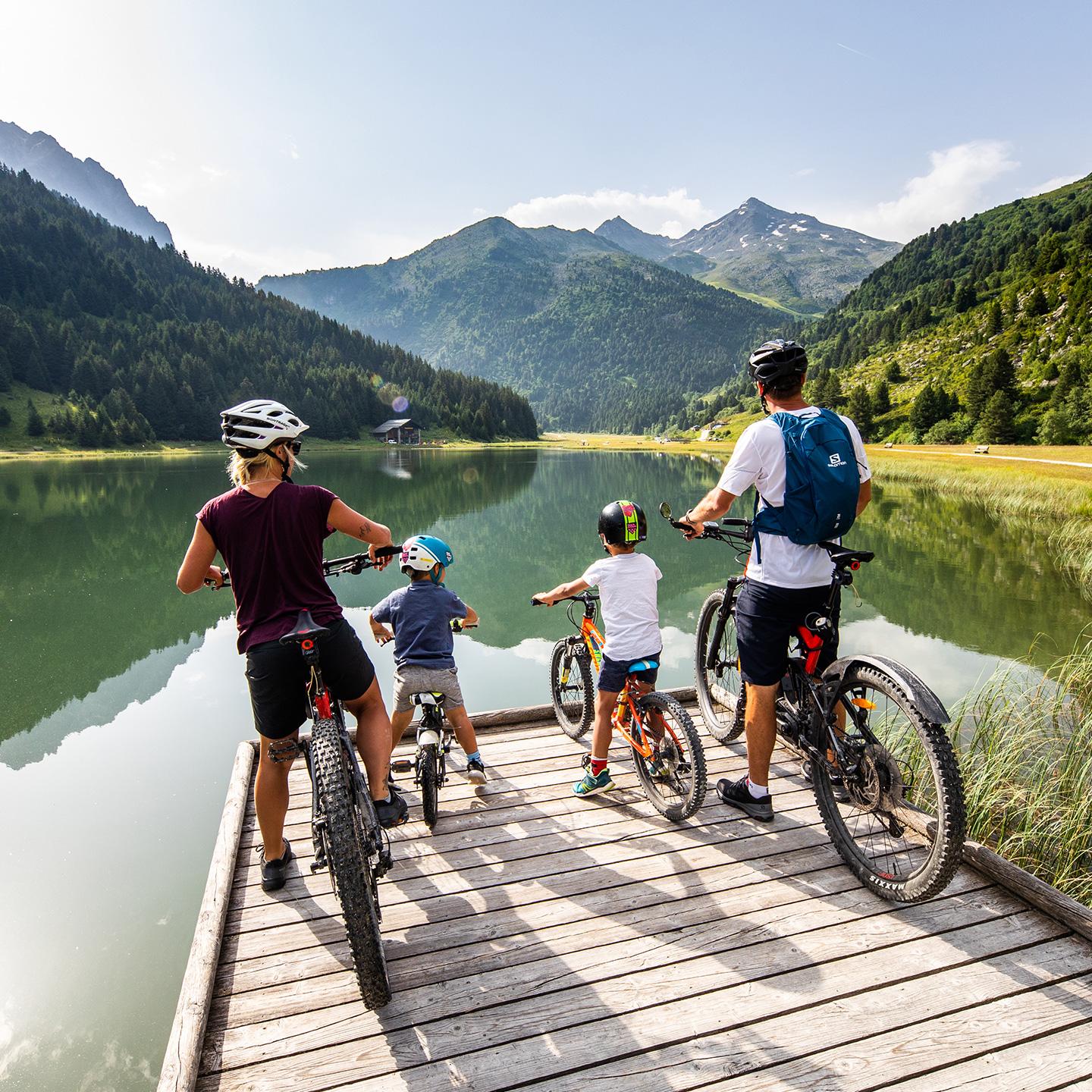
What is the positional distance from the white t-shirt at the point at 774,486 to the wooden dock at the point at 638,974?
5.96 ft

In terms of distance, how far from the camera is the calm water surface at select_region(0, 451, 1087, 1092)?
489 centimetres

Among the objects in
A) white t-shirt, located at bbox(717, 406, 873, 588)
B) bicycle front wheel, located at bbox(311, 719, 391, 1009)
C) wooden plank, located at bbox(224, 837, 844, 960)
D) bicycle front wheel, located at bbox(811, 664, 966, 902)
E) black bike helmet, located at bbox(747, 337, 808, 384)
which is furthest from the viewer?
black bike helmet, located at bbox(747, 337, 808, 384)

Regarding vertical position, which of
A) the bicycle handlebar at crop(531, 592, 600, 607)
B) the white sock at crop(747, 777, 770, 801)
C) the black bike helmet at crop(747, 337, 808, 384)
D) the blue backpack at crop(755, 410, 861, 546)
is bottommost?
the white sock at crop(747, 777, 770, 801)

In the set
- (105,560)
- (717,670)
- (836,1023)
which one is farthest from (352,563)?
(105,560)

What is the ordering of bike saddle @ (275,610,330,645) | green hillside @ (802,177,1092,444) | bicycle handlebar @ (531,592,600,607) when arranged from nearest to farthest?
bike saddle @ (275,610,330,645) → bicycle handlebar @ (531,592,600,607) → green hillside @ (802,177,1092,444)

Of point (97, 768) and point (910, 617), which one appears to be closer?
point (97, 768)

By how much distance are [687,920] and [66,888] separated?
18.9 feet

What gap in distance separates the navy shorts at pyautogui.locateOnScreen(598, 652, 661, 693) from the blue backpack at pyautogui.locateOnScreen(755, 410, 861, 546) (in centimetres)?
152

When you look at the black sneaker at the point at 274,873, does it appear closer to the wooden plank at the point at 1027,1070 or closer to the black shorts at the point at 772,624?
the black shorts at the point at 772,624

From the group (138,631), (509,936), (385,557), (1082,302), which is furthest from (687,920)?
(1082,302)

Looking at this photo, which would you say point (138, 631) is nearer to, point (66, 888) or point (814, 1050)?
point (66, 888)

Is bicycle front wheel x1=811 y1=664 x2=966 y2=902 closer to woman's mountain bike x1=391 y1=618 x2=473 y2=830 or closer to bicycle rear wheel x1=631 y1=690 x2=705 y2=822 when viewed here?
bicycle rear wheel x1=631 y1=690 x2=705 y2=822

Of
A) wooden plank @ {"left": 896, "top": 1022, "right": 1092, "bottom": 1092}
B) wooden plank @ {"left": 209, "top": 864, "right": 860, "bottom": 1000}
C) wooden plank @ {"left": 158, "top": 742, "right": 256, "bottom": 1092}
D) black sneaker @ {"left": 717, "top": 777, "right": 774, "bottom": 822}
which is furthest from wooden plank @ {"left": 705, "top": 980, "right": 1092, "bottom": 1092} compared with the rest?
wooden plank @ {"left": 158, "top": 742, "right": 256, "bottom": 1092}

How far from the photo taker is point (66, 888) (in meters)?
5.91
